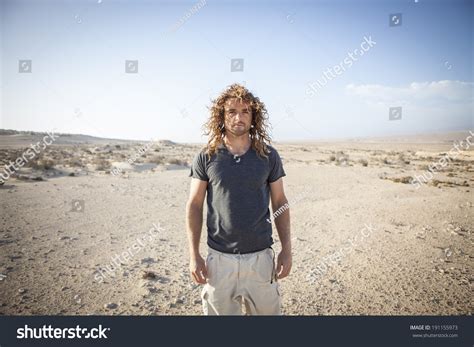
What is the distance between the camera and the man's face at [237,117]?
239 cm

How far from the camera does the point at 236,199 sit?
228 cm

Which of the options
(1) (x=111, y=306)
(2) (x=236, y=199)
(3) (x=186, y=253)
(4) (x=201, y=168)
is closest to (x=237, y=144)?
(4) (x=201, y=168)

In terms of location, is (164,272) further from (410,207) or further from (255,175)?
(410,207)

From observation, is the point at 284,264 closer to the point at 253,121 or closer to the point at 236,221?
the point at 236,221

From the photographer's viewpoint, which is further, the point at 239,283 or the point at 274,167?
the point at 274,167

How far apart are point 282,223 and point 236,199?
1.83 ft

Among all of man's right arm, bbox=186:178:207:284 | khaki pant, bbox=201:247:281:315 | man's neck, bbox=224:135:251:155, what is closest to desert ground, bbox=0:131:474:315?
khaki pant, bbox=201:247:281:315

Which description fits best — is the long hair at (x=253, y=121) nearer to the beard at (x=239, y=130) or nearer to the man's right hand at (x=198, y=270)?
the beard at (x=239, y=130)

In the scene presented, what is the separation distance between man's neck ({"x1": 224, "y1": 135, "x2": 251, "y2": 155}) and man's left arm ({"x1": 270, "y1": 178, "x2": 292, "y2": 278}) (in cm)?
40

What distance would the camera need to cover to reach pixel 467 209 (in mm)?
7551

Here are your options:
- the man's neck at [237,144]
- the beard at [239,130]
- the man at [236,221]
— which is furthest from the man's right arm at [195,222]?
the beard at [239,130]
